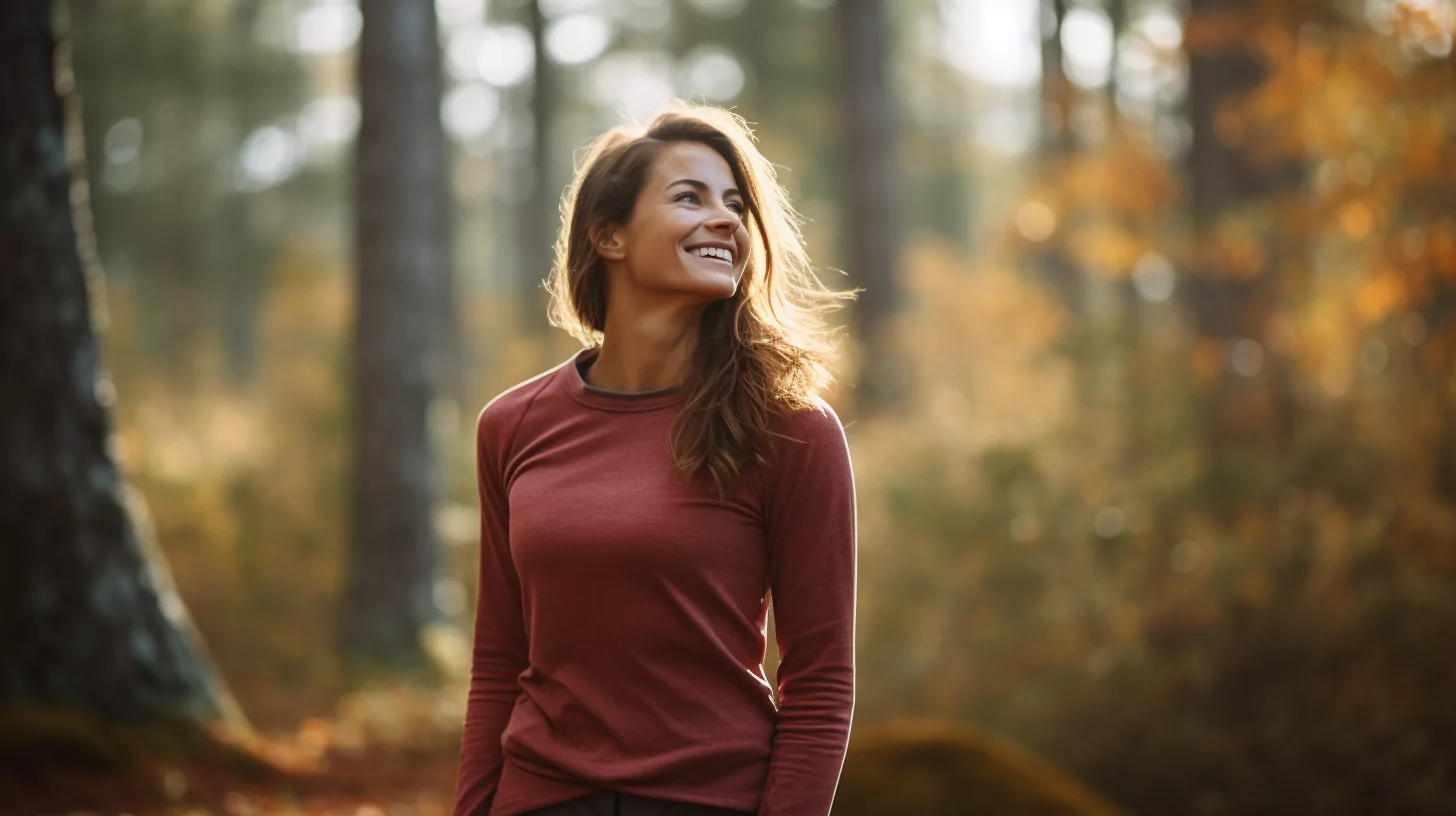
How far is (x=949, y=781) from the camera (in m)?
4.38

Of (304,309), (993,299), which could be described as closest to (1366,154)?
(993,299)

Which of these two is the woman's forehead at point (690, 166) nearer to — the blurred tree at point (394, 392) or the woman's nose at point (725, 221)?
the woman's nose at point (725, 221)

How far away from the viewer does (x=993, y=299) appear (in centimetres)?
1997

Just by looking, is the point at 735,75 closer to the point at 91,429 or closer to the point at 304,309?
the point at 304,309

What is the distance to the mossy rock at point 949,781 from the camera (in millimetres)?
4273

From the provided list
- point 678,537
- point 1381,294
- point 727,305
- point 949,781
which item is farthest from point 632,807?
point 1381,294

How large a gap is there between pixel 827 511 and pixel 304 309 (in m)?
23.4

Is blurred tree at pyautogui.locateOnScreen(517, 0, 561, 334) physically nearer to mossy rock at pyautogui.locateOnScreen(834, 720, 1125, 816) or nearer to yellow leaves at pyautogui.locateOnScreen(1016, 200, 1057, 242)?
yellow leaves at pyautogui.locateOnScreen(1016, 200, 1057, 242)

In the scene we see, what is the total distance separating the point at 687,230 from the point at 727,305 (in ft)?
0.67

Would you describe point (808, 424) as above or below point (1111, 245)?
below

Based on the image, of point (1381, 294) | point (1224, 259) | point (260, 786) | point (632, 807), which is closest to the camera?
point (632, 807)

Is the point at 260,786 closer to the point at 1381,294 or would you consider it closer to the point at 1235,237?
the point at 1381,294

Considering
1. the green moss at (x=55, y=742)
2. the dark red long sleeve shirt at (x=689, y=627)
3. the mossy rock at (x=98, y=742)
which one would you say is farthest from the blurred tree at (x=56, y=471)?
the dark red long sleeve shirt at (x=689, y=627)

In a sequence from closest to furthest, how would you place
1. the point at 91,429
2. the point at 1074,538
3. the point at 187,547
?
the point at 91,429 < the point at 1074,538 < the point at 187,547
